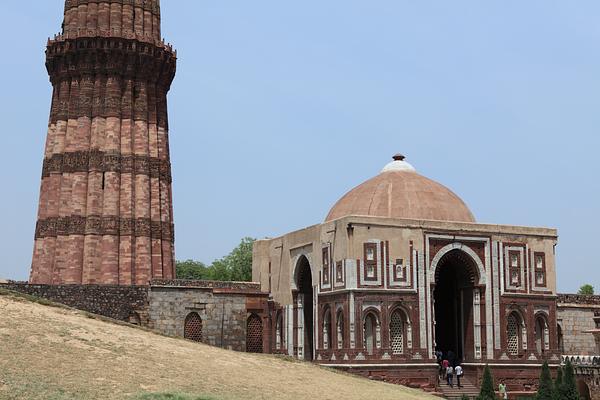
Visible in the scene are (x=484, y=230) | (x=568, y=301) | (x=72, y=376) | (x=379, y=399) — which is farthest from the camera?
(x=568, y=301)

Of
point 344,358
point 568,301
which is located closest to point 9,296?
point 344,358

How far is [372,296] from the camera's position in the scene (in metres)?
35.9

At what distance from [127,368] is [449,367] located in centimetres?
1662

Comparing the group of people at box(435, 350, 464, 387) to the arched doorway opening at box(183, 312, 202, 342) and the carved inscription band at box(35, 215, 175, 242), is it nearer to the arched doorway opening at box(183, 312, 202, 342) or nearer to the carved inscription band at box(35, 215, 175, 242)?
the arched doorway opening at box(183, 312, 202, 342)

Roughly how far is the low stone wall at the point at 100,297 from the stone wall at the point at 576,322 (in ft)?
66.8

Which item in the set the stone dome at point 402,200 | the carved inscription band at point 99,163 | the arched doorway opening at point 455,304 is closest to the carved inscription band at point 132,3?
the carved inscription band at point 99,163

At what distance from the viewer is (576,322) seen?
145ft

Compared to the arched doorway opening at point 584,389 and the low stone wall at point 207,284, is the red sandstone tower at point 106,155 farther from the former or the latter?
the arched doorway opening at point 584,389

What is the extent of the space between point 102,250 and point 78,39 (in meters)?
10.7

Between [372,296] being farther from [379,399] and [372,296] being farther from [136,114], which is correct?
[136,114]

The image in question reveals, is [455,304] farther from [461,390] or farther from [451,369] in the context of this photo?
[461,390]

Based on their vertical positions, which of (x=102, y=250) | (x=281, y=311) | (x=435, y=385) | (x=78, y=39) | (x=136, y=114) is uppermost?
(x=78, y=39)

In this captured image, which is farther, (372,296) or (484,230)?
(484,230)

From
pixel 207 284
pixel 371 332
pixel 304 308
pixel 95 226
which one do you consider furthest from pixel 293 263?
pixel 95 226
